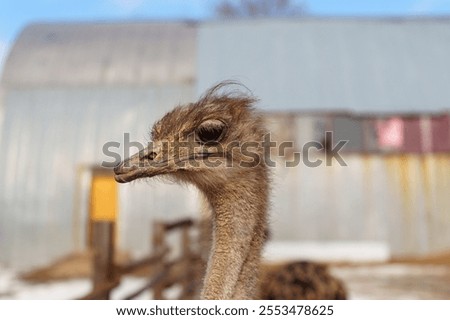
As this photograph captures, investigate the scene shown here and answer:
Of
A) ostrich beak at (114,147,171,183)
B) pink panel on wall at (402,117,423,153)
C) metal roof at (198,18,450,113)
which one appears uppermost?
metal roof at (198,18,450,113)

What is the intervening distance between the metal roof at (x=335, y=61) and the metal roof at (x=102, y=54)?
0.63 metres

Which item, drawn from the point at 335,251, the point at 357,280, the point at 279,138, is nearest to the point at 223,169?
the point at 357,280

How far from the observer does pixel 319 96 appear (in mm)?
12188

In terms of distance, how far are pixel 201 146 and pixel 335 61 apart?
1165cm

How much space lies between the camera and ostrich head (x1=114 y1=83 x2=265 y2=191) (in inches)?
79.2

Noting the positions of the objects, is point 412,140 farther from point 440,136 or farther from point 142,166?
point 142,166

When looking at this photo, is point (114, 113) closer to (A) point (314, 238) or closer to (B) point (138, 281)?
(B) point (138, 281)

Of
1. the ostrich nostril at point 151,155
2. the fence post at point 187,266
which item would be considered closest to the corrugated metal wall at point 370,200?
the fence post at point 187,266

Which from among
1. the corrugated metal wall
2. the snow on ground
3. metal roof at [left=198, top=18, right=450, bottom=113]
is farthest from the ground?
metal roof at [left=198, top=18, right=450, bottom=113]

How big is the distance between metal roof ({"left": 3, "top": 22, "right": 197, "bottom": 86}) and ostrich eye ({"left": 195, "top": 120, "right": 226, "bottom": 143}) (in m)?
10.8

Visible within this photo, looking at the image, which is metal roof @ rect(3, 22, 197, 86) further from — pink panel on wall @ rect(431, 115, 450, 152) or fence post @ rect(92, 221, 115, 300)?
fence post @ rect(92, 221, 115, 300)

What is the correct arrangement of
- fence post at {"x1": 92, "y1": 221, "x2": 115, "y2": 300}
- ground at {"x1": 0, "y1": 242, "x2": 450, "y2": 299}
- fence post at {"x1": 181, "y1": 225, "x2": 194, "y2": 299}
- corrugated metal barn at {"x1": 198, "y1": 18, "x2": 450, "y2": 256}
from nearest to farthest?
fence post at {"x1": 92, "y1": 221, "x2": 115, "y2": 300} < fence post at {"x1": 181, "y1": 225, "x2": 194, "y2": 299} < ground at {"x1": 0, "y1": 242, "x2": 450, "y2": 299} < corrugated metal barn at {"x1": 198, "y1": 18, "x2": 450, "y2": 256}

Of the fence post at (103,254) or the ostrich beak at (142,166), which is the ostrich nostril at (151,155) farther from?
the fence post at (103,254)

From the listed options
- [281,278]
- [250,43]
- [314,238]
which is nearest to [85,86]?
[250,43]
